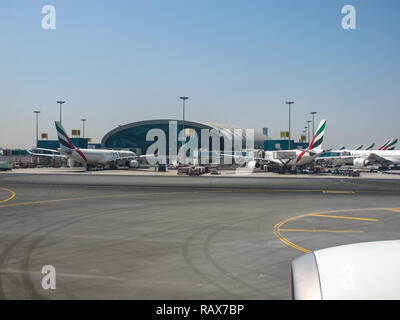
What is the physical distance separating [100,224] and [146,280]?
30.7ft

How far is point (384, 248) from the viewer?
3.91m

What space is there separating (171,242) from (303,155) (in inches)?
2219

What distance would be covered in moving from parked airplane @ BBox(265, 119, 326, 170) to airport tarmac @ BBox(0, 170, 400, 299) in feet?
129

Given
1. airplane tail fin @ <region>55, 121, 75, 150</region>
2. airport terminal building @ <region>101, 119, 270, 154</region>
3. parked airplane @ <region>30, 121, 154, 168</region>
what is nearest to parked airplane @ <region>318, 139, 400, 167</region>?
parked airplane @ <region>30, 121, 154, 168</region>

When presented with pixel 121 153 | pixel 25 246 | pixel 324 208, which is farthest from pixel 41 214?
pixel 121 153

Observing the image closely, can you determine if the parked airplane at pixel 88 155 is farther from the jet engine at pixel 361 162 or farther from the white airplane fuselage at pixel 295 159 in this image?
the jet engine at pixel 361 162

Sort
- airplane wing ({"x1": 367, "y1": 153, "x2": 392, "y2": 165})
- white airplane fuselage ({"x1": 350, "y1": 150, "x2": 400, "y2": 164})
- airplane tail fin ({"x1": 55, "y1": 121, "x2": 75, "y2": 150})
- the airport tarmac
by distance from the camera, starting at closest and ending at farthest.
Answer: the airport tarmac
airplane tail fin ({"x1": 55, "y1": 121, "x2": 75, "y2": 150})
white airplane fuselage ({"x1": 350, "y1": 150, "x2": 400, "y2": 164})
airplane wing ({"x1": 367, "y1": 153, "x2": 392, "y2": 165})

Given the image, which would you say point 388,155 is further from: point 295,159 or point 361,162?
point 295,159

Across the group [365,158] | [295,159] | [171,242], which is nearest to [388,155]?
[365,158]

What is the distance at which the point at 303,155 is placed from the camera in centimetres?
6669

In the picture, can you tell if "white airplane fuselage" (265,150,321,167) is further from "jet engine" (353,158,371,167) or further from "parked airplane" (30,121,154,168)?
"parked airplane" (30,121,154,168)

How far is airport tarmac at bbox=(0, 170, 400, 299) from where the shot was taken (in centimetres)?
927

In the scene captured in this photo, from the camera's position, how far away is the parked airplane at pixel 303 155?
66.6m

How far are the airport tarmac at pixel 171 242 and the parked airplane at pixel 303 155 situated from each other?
3932 centimetres
